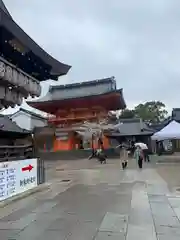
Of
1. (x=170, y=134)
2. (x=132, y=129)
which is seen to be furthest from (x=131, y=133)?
(x=170, y=134)

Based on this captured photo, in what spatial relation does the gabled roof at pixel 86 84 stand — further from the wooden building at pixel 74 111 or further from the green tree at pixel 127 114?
the green tree at pixel 127 114

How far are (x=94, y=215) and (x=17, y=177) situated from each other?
3.57 m

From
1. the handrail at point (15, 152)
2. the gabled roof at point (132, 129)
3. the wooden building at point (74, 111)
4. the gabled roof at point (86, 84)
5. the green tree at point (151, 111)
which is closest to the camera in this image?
the handrail at point (15, 152)

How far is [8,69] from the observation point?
6023 mm

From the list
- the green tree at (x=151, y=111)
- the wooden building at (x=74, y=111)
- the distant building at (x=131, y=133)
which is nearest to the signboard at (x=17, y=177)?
the wooden building at (x=74, y=111)

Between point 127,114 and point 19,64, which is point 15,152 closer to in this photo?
point 19,64

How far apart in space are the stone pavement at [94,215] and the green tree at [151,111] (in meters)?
53.9

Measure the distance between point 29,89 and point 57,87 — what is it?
33.2 m

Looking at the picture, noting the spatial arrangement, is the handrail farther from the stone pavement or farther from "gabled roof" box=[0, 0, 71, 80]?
"gabled roof" box=[0, 0, 71, 80]

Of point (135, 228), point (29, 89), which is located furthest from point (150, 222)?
point (29, 89)

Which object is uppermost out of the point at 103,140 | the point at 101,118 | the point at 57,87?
the point at 57,87

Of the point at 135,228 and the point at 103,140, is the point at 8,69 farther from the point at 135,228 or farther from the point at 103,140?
the point at 103,140

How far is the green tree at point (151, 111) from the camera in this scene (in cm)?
6262

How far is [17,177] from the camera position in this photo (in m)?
8.93
